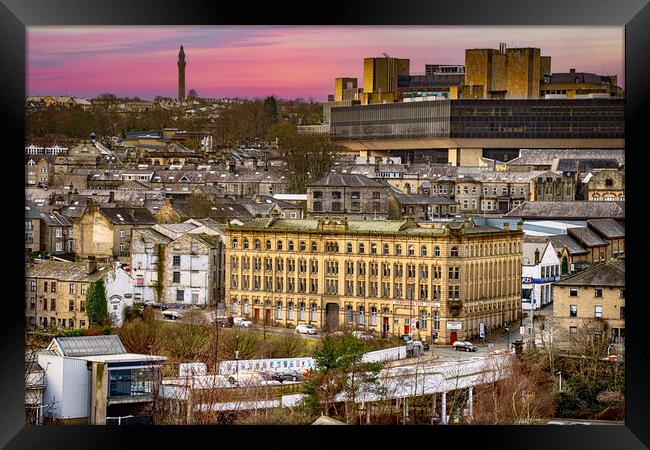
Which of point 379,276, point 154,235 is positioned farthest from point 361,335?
point 154,235

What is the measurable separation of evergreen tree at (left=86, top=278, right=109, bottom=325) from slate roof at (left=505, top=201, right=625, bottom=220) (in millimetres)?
6543

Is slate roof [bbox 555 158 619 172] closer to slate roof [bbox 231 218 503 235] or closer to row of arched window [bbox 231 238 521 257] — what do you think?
slate roof [bbox 231 218 503 235]

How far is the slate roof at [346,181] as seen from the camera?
850 inches

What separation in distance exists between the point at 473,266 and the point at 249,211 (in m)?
4.28

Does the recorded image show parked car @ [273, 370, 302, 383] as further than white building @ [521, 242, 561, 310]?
No

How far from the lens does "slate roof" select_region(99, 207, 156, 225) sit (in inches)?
781

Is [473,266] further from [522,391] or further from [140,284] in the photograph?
[522,391]

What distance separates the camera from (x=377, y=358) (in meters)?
14.0

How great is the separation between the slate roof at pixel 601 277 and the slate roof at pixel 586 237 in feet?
9.01

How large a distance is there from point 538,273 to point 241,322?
3.00 metres

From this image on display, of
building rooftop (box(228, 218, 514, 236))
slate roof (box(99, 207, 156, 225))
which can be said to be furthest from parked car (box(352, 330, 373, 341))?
slate roof (box(99, 207, 156, 225))

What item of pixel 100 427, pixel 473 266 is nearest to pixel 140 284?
pixel 473 266

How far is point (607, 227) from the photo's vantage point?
19859 millimetres

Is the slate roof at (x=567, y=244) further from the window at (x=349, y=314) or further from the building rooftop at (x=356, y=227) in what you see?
the window at (x=349, y=314)
